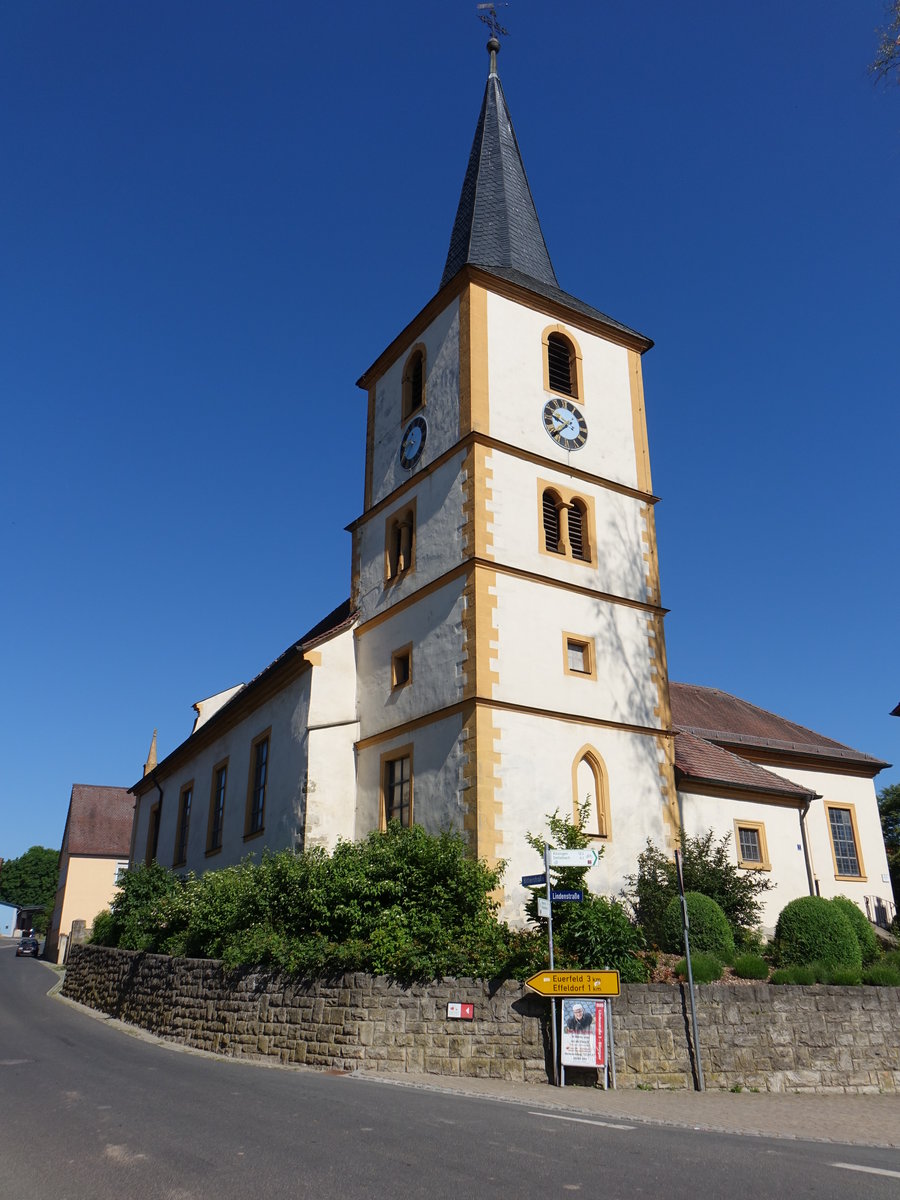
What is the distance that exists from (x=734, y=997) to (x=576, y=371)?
1409cm

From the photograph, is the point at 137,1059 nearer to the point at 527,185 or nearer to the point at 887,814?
the point at 527,185

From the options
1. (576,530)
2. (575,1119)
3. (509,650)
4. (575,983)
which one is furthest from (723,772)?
(575,1119)

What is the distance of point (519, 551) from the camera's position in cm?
1892

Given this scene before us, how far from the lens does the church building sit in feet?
57.7

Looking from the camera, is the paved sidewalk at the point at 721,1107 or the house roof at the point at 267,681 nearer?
the paved sidewalk at the point at 721,1107

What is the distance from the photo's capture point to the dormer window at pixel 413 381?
22.6m

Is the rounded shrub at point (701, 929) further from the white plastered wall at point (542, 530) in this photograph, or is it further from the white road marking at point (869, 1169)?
the white road marking at point (869, 1169)

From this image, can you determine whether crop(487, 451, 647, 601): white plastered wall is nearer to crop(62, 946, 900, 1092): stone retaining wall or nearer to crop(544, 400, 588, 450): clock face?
crop(544, 400, 588, 450): clock face

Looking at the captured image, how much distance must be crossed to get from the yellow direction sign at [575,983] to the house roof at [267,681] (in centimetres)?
1023

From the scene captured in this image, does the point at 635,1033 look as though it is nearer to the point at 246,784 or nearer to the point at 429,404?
the point at 429,404

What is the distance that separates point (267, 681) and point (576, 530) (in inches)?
325

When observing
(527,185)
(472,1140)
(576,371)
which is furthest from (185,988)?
(527,185)

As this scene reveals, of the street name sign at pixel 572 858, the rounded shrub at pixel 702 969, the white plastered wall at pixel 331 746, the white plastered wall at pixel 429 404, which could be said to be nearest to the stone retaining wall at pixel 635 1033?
the rounded shrub at pixel 702 969

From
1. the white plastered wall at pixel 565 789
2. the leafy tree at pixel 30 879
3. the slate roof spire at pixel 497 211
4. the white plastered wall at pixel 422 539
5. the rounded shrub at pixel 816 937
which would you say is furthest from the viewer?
the leafy tree at pixel 30 879
